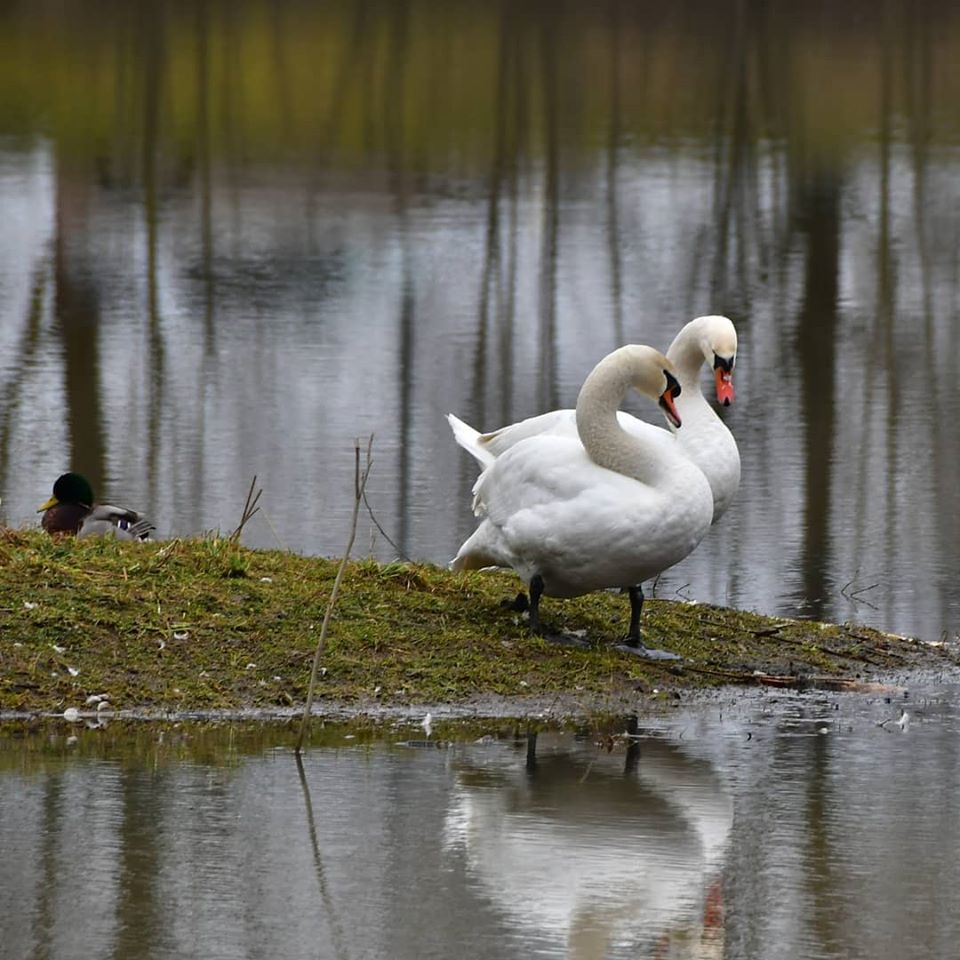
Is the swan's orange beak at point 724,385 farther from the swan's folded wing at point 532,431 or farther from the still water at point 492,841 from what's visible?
the still water at point 492,841

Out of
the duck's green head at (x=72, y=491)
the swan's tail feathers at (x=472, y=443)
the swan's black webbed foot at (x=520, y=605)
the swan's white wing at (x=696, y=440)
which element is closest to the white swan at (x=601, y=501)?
the swan's black webbed foot at (x=520, y=605)

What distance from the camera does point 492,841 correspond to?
22.2ft

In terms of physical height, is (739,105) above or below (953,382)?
above

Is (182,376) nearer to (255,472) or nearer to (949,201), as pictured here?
(255,472)

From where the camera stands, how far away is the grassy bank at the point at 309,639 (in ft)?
28.2

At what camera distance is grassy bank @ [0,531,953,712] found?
859cm

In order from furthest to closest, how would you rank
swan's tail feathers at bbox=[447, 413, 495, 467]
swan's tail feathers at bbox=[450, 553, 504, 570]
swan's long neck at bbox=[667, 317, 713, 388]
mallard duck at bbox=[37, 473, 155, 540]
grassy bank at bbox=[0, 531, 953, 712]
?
mallard duck at bbox=[37, 473, 155, 540] < swan's long neck at bbox=[667, 317, 713, 388] < swan's tail feathers at bbox=[447, 413, 495, 467] < swan's tail feathers at bbox=[450, 553, 504, 570] < grassy bank at bbox=[0, 531, 953, 712]

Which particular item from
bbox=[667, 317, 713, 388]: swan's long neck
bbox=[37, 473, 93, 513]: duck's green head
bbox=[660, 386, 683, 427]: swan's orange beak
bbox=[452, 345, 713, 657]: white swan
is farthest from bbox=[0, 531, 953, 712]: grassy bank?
bbox=[37, 473, 93, 513]: duck's green head

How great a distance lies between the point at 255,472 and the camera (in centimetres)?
1459

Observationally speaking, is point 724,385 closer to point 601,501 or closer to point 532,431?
point 532,431

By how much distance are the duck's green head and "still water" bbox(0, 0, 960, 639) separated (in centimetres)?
87

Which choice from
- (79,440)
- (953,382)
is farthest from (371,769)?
(953,382)

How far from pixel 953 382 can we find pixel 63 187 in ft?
45.2

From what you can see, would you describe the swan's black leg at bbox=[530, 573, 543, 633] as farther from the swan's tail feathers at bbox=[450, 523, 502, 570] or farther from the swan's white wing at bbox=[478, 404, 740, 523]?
the swan's white wing at bbox=[478, 404, 740, 523]
